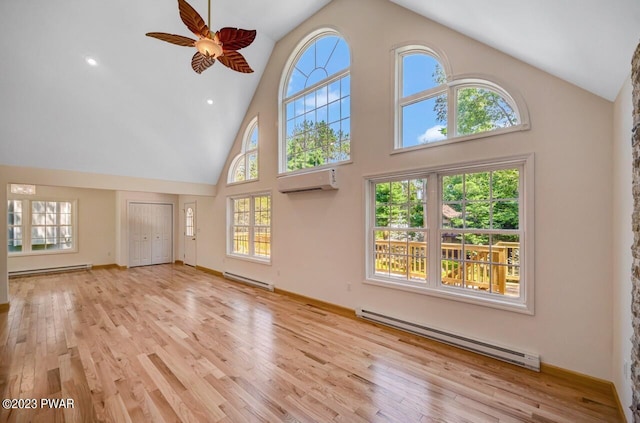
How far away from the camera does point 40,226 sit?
679 cm

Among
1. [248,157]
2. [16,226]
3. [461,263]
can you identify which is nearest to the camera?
[461,263]

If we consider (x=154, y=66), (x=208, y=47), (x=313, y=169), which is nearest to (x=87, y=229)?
(x=154, y=66)

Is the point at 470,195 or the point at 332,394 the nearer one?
the point at 332,394

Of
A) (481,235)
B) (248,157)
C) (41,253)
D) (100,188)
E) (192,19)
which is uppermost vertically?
(192,19)

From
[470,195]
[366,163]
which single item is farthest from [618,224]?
[366,163]

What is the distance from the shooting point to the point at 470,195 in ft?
9.61

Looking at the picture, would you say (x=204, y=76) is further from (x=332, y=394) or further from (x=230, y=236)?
(x=332, y=394)

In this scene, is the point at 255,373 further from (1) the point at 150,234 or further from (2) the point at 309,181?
(1) the point at 150,234

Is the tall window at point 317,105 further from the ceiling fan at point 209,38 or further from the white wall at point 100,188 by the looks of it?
the white wall at point 100,188

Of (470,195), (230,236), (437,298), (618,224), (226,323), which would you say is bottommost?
(226,323)

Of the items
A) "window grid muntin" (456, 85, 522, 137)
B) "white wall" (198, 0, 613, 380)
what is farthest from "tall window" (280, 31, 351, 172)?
"window grid muntin" (456, 85, 522, 137)

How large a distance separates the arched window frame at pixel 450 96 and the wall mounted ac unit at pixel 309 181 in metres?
0.99

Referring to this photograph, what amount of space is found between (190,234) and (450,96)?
24.5 feet

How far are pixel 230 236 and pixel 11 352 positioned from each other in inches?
150
